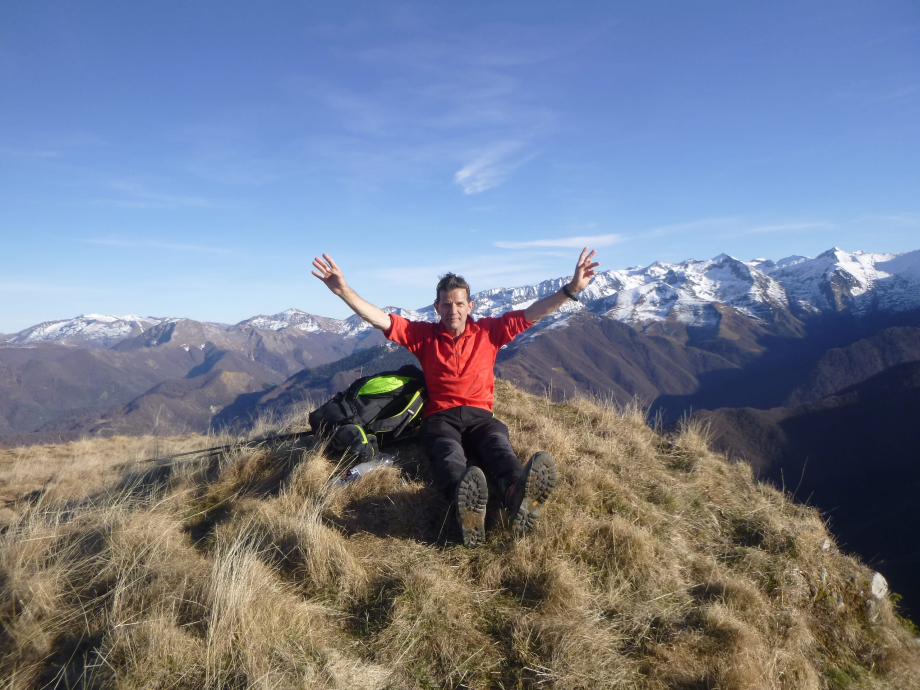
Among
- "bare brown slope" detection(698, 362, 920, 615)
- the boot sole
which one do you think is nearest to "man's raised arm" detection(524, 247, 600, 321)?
the boot sole

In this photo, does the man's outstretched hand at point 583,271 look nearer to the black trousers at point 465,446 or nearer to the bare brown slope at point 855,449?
the black trousers at point 465,446

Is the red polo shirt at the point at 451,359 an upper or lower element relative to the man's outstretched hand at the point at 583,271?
lower

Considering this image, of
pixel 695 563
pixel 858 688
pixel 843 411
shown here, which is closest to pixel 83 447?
pixel 695 563

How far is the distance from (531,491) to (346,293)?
3330 millimetres

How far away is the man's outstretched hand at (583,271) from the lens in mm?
6488

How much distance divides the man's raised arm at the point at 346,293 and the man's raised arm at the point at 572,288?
6.72 feet

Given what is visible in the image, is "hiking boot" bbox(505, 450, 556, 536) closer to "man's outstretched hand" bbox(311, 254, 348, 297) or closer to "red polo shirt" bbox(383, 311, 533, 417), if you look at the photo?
"red polo shirt" bbox(383, 311, 533, 417)

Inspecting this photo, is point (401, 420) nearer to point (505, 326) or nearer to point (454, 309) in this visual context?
point (454, 309)

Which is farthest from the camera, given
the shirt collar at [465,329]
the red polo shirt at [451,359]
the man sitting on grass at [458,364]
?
the shirt collar at [465,329]

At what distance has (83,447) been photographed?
1435cm

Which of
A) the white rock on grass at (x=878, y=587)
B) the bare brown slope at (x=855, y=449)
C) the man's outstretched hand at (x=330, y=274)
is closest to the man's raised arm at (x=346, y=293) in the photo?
the man's outstretched hand at (x=330, y=274)

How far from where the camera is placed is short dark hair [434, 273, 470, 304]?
6327mm

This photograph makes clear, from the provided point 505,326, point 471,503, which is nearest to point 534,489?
point 471,503

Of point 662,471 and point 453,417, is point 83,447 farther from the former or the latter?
point 662,471
